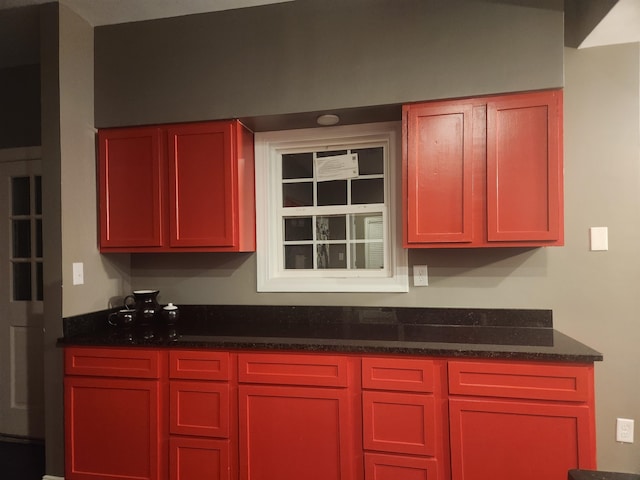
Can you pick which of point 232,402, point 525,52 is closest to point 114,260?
point 232,402

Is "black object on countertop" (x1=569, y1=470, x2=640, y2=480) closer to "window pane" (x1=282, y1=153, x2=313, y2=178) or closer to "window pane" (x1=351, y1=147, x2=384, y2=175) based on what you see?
"window pane" (x1=351, y1=147, x2=384, y2=175)

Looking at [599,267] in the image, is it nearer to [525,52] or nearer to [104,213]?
[525,52]

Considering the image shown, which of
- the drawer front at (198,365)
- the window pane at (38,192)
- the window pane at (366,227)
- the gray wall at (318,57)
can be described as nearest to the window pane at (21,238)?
the window pane at (38,192)

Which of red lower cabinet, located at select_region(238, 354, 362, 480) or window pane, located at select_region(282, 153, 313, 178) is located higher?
window pane, located at select_region(282, 153, 313, 178)

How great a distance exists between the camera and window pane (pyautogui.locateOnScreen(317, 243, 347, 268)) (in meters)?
2.54

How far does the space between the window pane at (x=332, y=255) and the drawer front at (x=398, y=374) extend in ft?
2.71

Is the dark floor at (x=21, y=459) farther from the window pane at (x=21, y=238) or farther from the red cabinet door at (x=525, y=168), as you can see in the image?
the red cabinet door at (x=525, y=168)

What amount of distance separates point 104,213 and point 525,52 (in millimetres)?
2480

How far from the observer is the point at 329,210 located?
2.53m

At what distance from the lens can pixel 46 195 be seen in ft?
6.91

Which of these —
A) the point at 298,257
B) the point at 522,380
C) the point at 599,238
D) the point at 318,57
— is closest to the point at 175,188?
the point at 298,257

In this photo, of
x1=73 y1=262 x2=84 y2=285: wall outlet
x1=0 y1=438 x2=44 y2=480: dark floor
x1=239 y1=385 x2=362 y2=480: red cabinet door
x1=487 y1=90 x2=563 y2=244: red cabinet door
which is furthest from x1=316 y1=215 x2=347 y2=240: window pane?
x1=0 y1=438 x2=44 y2=480: dark floor

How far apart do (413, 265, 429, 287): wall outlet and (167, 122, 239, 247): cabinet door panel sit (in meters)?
1.09

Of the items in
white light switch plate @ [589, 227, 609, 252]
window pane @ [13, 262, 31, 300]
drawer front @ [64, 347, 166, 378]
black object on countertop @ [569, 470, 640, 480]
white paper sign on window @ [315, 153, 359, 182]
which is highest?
white paper sign on window @ [315, 153, 359, 182]
